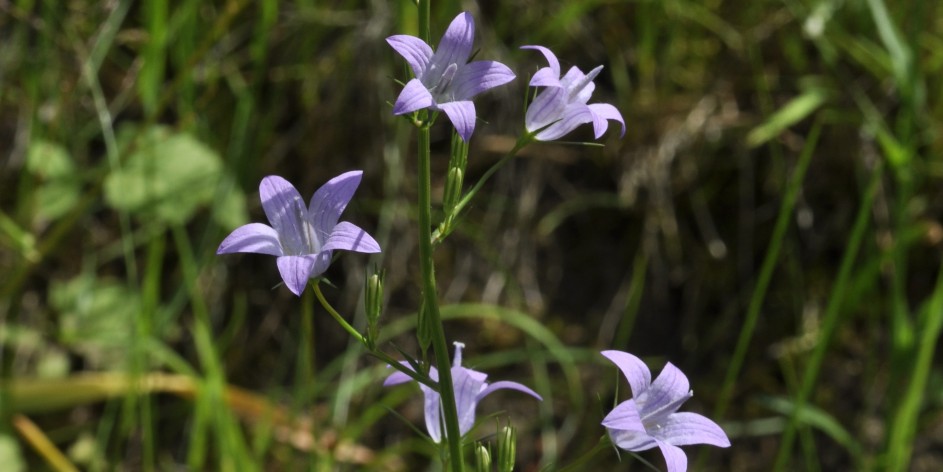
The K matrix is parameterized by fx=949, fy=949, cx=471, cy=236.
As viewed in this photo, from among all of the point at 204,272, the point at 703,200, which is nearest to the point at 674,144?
the point at 703,200

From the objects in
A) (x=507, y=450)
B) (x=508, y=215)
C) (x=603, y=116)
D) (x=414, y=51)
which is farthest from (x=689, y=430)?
(x=508, y=215)

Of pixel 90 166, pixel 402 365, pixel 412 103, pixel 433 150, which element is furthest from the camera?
pixel 433 150

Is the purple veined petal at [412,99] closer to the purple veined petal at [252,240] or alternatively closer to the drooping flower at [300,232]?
the drooping flower at [300,232]

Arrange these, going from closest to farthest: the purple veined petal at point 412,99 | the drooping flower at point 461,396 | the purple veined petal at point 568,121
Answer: the purple veined petal at point 412,99, the purple veined petal at point 568,121, the drooping flower at point 461,396

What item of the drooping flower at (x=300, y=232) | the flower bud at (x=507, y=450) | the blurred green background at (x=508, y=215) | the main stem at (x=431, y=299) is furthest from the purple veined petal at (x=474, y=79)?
the blurred green background at (x=508, y=215)

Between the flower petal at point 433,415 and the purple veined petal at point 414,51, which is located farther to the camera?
the flower petal at point 433,415

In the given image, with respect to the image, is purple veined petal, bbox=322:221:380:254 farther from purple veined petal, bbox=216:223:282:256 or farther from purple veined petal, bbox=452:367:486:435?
purple veined petal, bbox=452:367:486:435

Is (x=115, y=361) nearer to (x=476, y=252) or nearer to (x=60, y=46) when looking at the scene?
(x=60, y=46)
